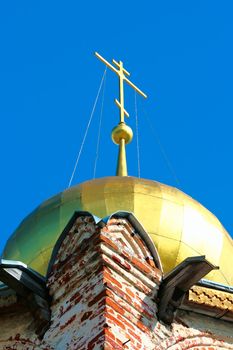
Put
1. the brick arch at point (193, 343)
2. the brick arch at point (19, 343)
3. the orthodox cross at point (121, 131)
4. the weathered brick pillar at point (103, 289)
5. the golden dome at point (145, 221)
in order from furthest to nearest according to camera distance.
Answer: the orthodox cross at point (121, 131), the golden dome at point (145, 221), the brick arch at point (19, 343), the brick arch at point (193, 343), the weathered brick pillar at point (103, 289)

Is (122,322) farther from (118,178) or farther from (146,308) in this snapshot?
(118,178)

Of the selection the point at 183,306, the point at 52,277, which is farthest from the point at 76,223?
the point at 183,306

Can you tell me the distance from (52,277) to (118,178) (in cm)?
203

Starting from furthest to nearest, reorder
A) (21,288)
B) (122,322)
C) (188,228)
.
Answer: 1. (188,228)
2. (21,288)
3. (122,322)

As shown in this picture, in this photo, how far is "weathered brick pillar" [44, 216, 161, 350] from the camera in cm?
1074

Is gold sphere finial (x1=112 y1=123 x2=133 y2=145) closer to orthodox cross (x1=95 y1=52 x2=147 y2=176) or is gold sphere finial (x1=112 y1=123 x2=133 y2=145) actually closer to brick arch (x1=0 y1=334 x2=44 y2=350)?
orthodox cross (x1=95 y1=52 x2=147 y2=176)

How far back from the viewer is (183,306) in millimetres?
11938

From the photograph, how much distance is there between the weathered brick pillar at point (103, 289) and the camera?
1074 centimetres

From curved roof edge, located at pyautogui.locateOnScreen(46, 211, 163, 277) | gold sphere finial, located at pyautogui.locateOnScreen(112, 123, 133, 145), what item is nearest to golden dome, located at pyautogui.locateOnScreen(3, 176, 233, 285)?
curved roof edge, located at pyautogui.locateOnScreen(46, 211, 163, 277)

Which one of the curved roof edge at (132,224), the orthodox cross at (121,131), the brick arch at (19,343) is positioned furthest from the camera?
the orthodox cross at (121,131)

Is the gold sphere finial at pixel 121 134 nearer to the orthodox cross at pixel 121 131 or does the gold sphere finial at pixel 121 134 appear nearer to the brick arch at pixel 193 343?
the orthodox cross at pixel 121 131

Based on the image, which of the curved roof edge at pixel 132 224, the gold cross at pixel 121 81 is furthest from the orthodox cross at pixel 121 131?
the curved roof edge at pixel 132 224

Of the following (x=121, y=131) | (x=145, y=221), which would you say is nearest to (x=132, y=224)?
(x=145, y=221)

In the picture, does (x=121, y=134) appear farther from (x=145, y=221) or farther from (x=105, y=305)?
(x=105, y=305)
